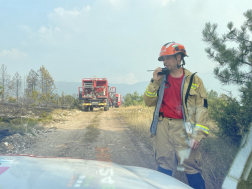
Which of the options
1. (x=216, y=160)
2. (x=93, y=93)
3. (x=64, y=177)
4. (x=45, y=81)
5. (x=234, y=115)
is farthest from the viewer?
(x=45, y=81)

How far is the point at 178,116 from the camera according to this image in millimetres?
2721

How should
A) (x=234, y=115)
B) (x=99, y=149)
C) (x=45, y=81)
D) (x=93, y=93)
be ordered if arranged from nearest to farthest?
1. (x=234, y=115)
2. (x=99, y=149)
3. (x=93, y=93)
4. (x=45, y=81)

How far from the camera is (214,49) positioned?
471 cm

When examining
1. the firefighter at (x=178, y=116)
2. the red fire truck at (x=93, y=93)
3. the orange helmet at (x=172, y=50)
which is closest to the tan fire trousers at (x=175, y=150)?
the firefighter at (x=178, y=116)

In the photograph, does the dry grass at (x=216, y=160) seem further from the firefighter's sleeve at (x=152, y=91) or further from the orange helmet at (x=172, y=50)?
the orange helmet at (x=172, y=50)

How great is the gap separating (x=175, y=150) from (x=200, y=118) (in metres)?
0.50

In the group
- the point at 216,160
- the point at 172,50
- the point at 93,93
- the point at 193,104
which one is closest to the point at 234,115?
the point at 216,160

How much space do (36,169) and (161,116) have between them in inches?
65.6

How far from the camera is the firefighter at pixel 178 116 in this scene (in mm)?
2617

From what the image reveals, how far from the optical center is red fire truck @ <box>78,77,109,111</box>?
21500 millimetres

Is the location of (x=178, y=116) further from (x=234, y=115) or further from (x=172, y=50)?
(x=234, y=115)

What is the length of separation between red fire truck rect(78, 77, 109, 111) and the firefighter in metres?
18.9

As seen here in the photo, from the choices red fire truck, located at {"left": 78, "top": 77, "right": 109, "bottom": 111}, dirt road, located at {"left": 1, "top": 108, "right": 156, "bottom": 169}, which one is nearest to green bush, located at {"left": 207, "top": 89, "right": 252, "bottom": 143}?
dirt road, located at {"left": 1, "top": 108, "right": 156, "bottom": 169}

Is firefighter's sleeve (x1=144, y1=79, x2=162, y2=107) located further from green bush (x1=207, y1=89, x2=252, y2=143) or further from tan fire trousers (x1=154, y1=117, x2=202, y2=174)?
green bush (x1=207, y1=89, x2=252, y2=143)
